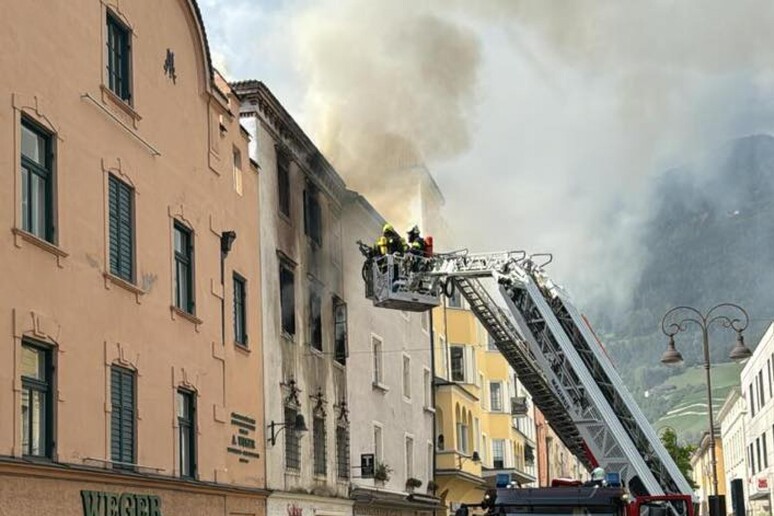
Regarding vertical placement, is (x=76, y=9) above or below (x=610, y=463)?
above

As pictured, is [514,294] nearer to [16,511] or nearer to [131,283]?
[131,283]

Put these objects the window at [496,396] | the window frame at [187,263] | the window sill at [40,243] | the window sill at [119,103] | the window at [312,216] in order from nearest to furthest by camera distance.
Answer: the window sill at [40,243] < the window sill at [119,103] < the window frame at [187,263] < the window at [312,216] < the window at [496,396]

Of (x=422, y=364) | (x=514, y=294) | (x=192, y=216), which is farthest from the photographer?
(x=422, y=364)

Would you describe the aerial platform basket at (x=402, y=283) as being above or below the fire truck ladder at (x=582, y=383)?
above

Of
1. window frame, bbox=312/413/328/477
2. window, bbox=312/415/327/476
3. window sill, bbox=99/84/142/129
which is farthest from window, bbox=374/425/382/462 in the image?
window sill, bbox=99/84/142/129

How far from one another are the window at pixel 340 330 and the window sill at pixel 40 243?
1532 centimetres

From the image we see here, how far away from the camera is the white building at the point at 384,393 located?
3416cm

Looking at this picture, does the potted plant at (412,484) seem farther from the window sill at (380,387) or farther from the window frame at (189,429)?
the window frame at (189,429)

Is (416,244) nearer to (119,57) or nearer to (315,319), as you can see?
(315,319)

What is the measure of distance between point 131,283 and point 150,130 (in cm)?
Result: 284

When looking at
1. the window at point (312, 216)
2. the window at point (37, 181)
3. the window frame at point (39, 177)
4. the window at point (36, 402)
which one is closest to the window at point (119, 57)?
the window frame at point (39, 177)

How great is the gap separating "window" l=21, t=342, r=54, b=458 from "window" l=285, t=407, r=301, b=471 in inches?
430

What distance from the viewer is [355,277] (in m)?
35.1

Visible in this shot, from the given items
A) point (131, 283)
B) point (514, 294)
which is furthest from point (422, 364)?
point (131, 283)
